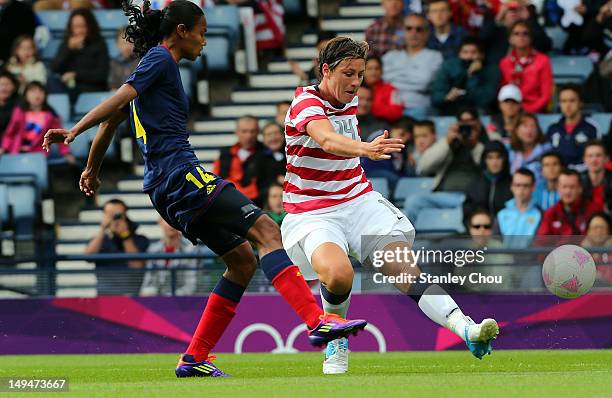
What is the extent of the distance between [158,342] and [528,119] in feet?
14.6

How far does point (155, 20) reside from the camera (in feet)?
29.1

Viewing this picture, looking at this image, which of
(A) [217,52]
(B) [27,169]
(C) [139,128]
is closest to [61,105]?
(B) [27,169]

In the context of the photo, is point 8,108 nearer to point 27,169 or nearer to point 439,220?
point 27,169

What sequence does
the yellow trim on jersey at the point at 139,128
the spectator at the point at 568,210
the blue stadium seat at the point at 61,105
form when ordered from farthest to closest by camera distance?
the blue stadium seat at the point at 61,105, the spectator at the point at 568,210, the yellow trim on jersey at the point at 139,128

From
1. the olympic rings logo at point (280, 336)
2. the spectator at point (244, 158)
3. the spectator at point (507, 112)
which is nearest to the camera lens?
the olympic rings logo at point (280, 336)

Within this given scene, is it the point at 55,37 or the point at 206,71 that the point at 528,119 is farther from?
the point at 55,37

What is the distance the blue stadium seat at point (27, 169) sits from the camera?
15500 millimetres

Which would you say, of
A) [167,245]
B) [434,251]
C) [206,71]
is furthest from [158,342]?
[206,71]

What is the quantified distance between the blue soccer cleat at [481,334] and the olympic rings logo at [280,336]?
445cm

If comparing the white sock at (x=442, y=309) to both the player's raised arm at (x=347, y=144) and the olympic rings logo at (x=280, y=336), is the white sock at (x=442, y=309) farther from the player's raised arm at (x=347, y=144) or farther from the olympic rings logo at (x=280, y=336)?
the olympic rings logo at (x=280, y=336)

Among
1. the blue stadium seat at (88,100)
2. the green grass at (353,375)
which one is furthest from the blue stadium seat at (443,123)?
the blue stadium seat at (88,100)

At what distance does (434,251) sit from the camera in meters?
12.5

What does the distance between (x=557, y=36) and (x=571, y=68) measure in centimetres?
67

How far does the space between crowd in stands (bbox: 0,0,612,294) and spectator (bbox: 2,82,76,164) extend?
15mm
